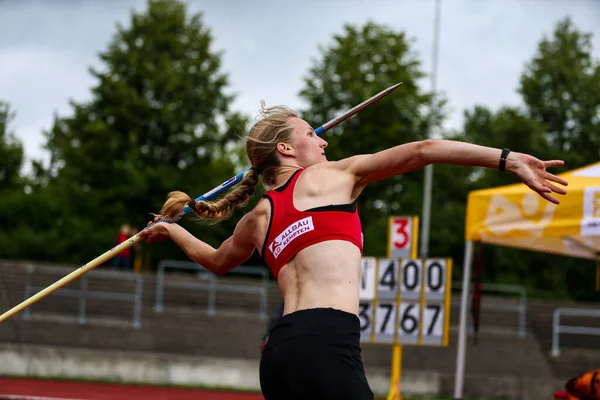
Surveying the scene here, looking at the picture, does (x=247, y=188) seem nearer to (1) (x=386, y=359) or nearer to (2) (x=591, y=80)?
(1) (x=386, y=359)

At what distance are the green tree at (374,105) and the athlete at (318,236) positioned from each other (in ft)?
100

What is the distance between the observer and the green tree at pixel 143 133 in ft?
116

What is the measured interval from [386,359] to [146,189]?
19.1 m

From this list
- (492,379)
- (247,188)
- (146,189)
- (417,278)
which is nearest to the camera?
(247,188)

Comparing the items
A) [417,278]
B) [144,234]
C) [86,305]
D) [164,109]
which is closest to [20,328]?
[86,305]

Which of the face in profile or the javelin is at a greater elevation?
the face in profile

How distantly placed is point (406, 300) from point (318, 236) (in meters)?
6.66

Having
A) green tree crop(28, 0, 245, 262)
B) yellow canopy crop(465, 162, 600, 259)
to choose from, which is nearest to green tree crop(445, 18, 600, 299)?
green tree crop(28, 0, 245, 262)

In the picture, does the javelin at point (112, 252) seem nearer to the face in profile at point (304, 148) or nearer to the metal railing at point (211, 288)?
the face in profile at point (304, 148)

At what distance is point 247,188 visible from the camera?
13.6ft

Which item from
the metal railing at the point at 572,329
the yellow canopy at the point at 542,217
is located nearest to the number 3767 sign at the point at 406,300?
the yellow canopy at the point at 542,217

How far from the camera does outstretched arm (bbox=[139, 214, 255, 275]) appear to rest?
3.75 m

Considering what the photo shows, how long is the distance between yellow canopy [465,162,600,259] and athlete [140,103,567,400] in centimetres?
536

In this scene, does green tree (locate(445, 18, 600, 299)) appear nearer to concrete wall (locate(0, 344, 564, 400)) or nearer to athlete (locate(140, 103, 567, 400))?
concrete wall (locate(0, 344, 564, 400))
